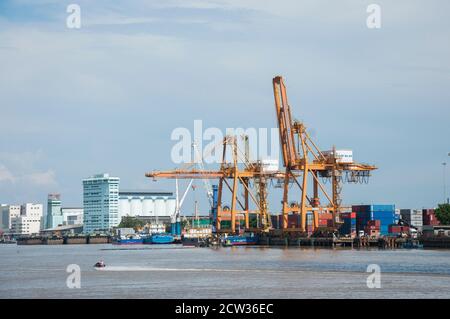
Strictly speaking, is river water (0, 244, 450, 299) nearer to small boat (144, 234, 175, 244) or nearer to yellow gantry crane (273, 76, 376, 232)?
yellow gantry crane (273, 76, 376, 232)

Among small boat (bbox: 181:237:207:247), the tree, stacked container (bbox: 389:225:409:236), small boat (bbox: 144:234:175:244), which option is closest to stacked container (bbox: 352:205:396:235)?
stacked container (bbox: 389:225:409:236)

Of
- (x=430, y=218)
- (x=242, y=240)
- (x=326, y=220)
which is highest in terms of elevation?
(x=430, y=218)

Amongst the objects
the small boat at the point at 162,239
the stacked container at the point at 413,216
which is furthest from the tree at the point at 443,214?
the small boat at the point at 162,239

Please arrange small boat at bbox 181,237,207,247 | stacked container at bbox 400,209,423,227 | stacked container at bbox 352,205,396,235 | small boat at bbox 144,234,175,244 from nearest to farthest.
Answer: stacked container at bbox 352,205,396,235 < small boat at bbox 181,237,207,247 < stacked container at bbox 400,209,423,227 < small boat at bbox 144,234,175,244

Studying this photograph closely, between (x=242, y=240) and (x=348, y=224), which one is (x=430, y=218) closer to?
(x=348, y=224)

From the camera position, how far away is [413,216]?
16538 cm

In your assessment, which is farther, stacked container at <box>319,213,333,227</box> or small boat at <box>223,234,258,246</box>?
small boat at <box>223,234,258,246</box>

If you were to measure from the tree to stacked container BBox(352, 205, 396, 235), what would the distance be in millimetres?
15886

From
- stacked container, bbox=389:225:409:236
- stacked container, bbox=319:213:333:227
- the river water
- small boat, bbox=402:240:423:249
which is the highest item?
stacked container, bbox=319:213:333:227

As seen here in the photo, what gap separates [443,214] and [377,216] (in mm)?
20869

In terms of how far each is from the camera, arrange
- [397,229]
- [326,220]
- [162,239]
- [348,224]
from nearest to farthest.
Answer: [326,220] → [397,229] → [348,224] → [162,239]

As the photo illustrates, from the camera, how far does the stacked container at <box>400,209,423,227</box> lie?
16338cm

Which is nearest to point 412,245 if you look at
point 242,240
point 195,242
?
point 242,240

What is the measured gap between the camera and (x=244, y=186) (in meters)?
135
